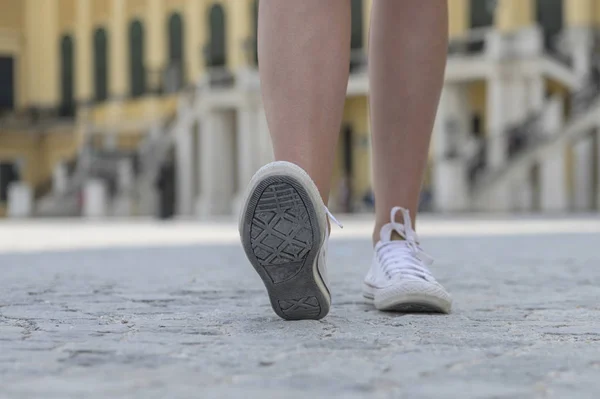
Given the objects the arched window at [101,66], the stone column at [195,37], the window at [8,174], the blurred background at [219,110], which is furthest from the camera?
the window at [8,174]

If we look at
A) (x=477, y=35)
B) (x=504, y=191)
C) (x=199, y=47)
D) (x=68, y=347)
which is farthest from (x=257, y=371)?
(x=199, y=47)

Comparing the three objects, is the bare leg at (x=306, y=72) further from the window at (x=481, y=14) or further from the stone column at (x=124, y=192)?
the stone column at (x=124, y=192)

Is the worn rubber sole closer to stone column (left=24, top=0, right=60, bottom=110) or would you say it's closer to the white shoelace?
the white shoelace

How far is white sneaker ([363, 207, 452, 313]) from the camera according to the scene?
2945mm

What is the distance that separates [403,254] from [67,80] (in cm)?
4012

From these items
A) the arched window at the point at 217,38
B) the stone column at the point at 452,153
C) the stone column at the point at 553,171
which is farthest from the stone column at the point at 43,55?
the stone column at the point at 553,171

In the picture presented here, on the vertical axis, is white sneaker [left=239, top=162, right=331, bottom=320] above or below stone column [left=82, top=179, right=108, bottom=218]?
above

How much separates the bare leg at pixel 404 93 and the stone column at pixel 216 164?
28404 mm

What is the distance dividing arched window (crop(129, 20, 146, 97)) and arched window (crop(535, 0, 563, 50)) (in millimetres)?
14829

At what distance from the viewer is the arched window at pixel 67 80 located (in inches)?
1655

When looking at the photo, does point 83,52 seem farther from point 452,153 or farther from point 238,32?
point 452,153

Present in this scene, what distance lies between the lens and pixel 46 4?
43.6m

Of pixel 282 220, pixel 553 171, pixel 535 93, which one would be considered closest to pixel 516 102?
pixel 535 93

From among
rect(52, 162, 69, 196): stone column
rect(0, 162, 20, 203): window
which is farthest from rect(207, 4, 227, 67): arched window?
rect(0, 162, 20, 203): window
